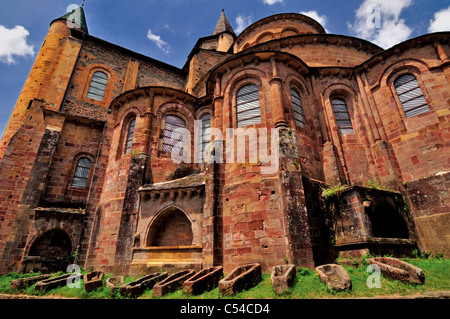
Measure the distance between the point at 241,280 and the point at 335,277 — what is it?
2.38m

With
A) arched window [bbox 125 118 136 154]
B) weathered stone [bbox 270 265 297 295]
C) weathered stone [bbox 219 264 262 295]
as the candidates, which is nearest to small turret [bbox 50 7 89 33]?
arched window [bbox 125 118 136 154]

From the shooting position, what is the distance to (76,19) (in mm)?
21812

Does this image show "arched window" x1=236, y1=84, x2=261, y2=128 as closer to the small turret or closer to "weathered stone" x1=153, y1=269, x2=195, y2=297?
"weathered stone" x1=153, y1=269, x2=195, y2=297

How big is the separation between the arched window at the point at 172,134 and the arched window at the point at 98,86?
317 inches

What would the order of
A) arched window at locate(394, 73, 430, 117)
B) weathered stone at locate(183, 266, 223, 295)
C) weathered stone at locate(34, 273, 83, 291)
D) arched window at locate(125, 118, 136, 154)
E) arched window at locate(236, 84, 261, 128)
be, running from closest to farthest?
weathered stone at locate(183, 266, 223, 295), weathered stone at locate(34, 273, 83, 291), arched window at locate(236, 84, 261, 128), arched window at locate(394, 73, 430, 117), arched window at locate(125, 118, 136, 154)

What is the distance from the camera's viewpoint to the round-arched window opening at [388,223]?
32.2ft

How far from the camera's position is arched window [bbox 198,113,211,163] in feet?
47.4

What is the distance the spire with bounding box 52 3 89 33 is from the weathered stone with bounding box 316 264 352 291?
24613mm

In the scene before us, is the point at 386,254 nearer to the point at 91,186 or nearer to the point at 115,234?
the point at 115,234

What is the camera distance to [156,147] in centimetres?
1337

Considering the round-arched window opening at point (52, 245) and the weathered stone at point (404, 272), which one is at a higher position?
the round-arched window opening at point (52, 245)

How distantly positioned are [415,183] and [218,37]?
85.9ft

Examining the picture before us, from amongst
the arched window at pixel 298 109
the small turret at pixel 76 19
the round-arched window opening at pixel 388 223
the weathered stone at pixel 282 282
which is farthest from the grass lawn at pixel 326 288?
the small turret at pixel 76 19

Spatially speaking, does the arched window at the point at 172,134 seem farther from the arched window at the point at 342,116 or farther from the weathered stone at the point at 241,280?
the arched window at the point at 342,116
